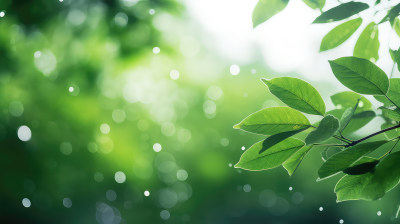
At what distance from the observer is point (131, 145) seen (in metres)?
3.90

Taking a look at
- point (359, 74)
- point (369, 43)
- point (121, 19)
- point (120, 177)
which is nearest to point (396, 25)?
point (369, 43)

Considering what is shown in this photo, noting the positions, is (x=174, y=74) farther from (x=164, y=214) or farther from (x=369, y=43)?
(x=369, y=43)

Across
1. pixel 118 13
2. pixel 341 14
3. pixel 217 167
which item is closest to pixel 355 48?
pixel 341 14

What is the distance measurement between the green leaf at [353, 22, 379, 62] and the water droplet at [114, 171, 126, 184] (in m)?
3.72

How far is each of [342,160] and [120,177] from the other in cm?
403

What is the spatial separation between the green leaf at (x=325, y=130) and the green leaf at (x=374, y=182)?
104mm

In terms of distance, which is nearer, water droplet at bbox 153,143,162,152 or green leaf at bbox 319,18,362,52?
green leaf at bbox 319,18,362,52

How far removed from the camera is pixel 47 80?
3.29 metres

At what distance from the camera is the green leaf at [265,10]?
498 millimetres

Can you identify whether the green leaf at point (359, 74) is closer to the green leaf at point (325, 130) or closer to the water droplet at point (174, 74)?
the green leaf at point (325, 130)

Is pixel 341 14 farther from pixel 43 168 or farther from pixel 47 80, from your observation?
pixel 43 168

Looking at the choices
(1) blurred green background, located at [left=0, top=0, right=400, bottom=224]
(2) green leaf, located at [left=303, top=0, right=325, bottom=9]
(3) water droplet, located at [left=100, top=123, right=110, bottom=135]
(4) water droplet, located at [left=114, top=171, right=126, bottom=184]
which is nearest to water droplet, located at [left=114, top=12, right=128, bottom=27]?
(1) blurred green background, located at [left=0, top=0, right=400, bottom=224]

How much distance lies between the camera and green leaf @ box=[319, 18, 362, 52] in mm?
552

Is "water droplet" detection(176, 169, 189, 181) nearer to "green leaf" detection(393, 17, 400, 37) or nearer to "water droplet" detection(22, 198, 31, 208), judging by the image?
"water droplet" detection(22, 198, 31, 208)
